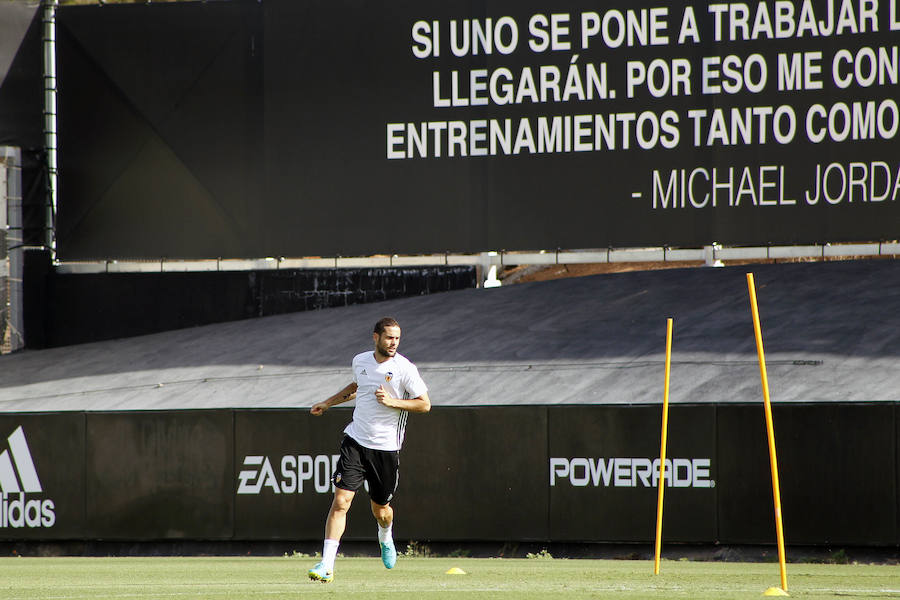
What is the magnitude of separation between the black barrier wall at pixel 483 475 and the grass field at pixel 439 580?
36.9 inches

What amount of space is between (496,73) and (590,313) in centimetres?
425

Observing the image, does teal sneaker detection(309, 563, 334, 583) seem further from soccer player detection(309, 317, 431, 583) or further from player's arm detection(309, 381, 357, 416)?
player's arm detection(309, 381, 357, 416)

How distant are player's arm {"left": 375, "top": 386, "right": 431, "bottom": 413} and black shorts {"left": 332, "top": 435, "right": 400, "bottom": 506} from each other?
16.5 inches

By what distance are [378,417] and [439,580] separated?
1.46m

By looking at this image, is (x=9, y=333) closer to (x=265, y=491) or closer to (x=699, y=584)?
(x=265, y=491)

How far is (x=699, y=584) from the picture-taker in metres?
9.49

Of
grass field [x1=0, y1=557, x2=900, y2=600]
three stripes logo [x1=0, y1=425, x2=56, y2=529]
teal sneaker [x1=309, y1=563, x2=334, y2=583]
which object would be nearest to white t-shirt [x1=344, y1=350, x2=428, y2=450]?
teal sneaker [x1=309, y1=563, x2=334, y2=583]

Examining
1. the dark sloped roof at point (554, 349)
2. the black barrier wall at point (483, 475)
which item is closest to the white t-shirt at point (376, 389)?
the black barrier wall at point (483, 475)

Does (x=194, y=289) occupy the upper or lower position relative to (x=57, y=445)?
upper

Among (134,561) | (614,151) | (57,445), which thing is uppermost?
(614,151)

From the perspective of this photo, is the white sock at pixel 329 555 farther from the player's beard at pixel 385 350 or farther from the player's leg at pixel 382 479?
the player's beard at pixel 385 350

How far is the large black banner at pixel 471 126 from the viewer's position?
19812 mm

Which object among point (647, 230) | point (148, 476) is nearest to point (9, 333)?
point (148, 476)

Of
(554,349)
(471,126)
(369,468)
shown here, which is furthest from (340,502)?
(471,126)
